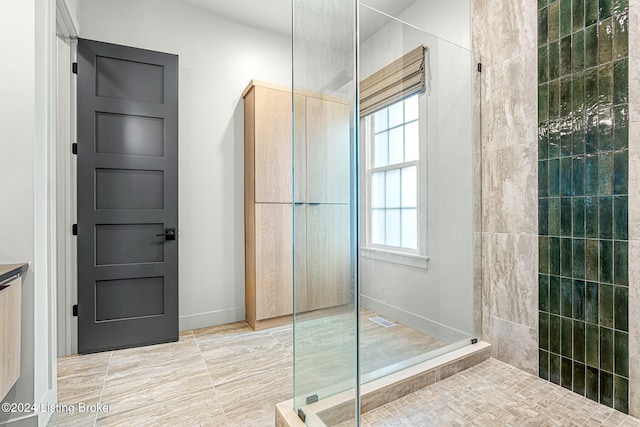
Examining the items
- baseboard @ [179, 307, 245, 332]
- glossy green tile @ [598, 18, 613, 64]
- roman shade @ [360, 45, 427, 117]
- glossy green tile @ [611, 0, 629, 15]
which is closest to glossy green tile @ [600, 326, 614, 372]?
glossy green tile @ [598, 18, 613, 64]

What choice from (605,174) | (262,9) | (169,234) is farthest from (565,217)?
(262,9)

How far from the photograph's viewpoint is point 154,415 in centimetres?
160

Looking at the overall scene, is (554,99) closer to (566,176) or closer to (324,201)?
(566,176)

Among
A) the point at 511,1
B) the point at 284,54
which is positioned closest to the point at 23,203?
the point at 284,54

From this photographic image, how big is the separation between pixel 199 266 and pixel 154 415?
4.62 ft

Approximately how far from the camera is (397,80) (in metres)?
2.11

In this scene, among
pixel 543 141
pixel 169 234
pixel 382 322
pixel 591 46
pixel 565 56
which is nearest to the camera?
pixel 591 46

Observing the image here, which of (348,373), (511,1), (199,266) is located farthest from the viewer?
(199,266)

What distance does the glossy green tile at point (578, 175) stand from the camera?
5.54ft

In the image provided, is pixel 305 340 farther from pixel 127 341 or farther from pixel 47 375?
pixel 127 341

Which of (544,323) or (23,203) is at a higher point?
(23,203)

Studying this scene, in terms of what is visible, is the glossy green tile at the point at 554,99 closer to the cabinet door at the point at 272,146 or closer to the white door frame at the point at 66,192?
the cabinet door at the point at 272,146

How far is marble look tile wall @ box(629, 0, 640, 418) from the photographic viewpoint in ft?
4.91

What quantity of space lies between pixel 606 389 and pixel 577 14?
1.93m
